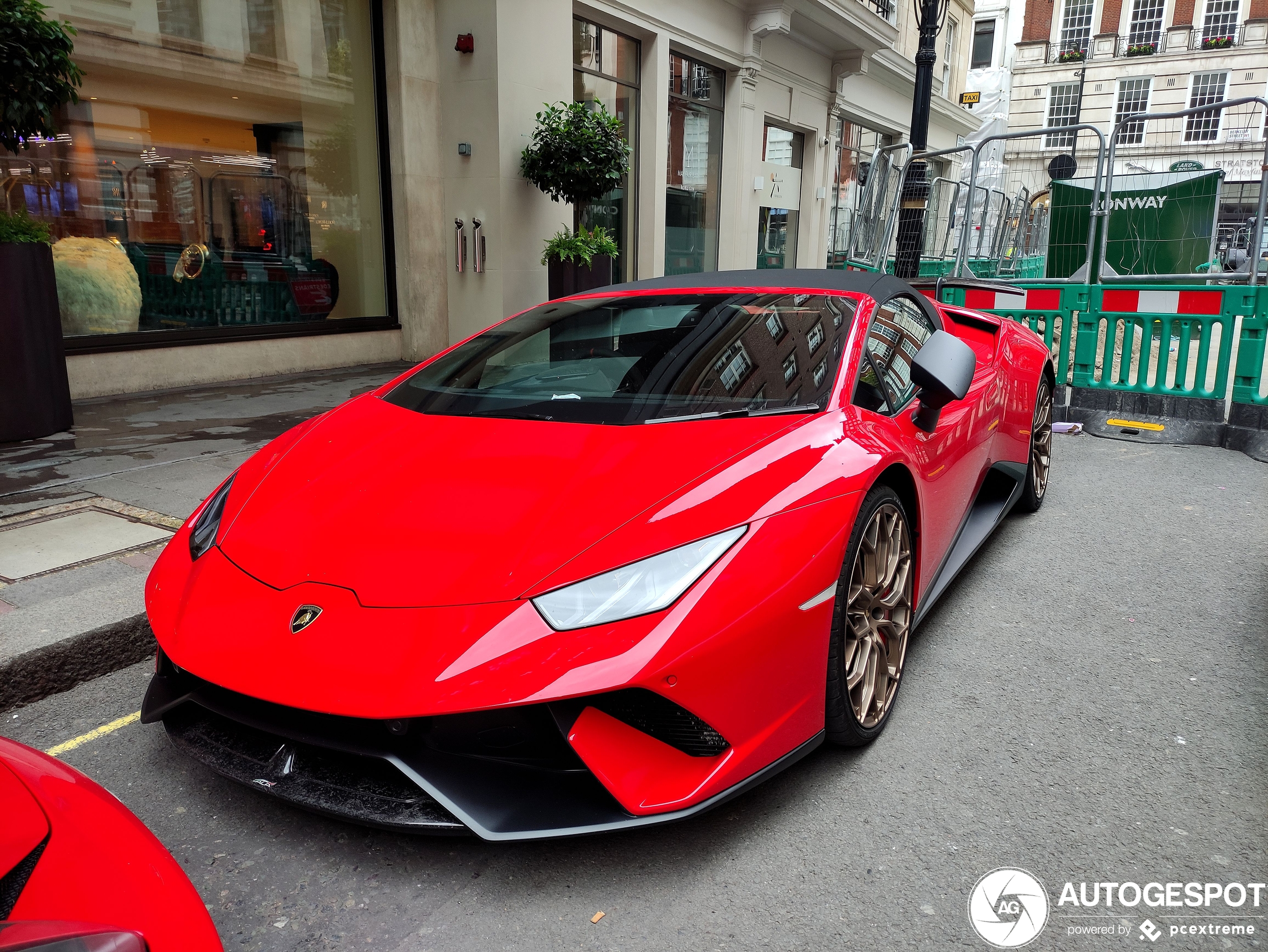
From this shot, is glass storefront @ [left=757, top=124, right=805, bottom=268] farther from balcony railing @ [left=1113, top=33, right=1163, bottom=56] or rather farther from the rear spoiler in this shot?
balcony railing @ [left=1113, top=33, right=1163, bottom=56]

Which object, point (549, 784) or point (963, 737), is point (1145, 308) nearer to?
point (963, 737)

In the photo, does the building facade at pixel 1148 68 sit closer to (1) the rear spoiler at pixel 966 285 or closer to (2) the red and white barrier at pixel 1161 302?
(2) the red and white barrier at pixel 1161 302

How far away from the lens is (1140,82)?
141ft

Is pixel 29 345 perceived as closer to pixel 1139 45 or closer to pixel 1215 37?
pixel 1215 37

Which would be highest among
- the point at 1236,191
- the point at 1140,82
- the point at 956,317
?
the point at 1140,82

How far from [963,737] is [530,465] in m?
1.41

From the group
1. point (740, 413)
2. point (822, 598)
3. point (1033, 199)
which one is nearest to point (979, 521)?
point (740, 413)

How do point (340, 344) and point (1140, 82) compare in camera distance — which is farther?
point (1140, 82)

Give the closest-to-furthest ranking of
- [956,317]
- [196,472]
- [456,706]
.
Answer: [456,706]
[956,317]
[196,472]

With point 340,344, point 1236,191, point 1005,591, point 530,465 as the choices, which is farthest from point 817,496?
point 1236,191

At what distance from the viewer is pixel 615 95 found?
1202 centimetres

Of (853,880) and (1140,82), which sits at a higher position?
(1140,82)

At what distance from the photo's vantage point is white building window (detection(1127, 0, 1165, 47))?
42.1 meters

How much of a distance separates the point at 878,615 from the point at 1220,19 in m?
50.8
